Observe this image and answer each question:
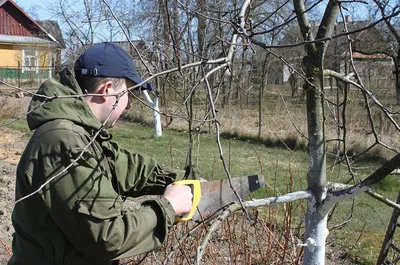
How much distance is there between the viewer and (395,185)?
28.9ft

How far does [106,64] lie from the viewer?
A: 196 cm

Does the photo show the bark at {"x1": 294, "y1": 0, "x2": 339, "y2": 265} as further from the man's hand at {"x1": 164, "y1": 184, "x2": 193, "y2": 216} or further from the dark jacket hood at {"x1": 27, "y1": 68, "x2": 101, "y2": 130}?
the dark jacket hood at {"x1": 27, "y1": 68, "x2": 101, "y2": 130}

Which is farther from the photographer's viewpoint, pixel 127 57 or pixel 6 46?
pixel 6 46

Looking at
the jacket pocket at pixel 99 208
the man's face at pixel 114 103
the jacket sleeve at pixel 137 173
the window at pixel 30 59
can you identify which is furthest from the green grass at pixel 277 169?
the window at pixel 30 59

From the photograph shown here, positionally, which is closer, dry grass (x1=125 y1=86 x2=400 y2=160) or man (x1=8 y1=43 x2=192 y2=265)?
man (x1=8 y1=43 x2=192 y2=265)

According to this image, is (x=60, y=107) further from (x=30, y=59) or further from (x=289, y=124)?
(x=30, y=59)

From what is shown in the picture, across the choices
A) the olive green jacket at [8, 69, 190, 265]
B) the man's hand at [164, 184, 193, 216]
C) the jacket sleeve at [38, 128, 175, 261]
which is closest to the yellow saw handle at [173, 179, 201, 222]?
the man's hand at [164, 184, 193, 216]

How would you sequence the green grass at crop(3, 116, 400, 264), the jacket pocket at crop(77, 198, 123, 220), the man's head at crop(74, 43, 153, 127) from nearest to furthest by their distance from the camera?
the jacket pocket at crop(77, 198, 123, 220) → the man's head at crop(74, 43, 153, 127) → the green grass at crop(3, 116, 400, 264)

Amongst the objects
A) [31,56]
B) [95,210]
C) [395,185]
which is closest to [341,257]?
[395,185]

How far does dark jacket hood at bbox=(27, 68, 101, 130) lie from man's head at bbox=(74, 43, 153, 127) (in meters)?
0.06

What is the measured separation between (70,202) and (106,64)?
55 centimetres

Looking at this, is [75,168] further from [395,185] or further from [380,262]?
[395,185]

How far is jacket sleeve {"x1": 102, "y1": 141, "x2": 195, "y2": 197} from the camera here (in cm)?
231

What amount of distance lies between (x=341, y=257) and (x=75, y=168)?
14.5 feet
